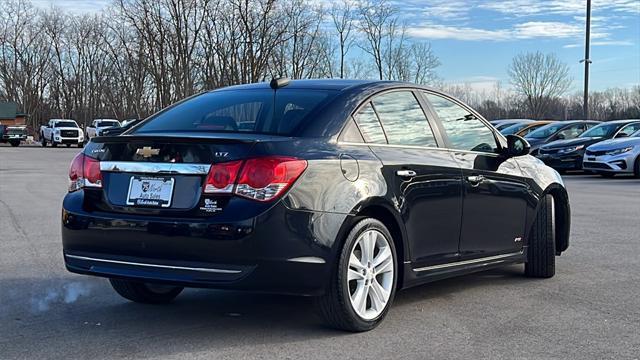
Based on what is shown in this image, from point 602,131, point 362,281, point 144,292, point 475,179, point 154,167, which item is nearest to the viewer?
point 154,167

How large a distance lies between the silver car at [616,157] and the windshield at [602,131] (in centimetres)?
219

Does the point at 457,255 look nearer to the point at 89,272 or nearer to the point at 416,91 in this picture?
the point at 416,91

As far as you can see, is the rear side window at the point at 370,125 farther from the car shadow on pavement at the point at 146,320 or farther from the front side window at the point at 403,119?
the car shadow on pavement at the point at 146,320

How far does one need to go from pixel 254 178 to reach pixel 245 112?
0.99 meters

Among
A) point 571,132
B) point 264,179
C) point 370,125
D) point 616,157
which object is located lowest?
point 616,157

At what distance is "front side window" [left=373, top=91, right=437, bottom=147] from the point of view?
5.12m

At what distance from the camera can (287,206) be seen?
4180mm

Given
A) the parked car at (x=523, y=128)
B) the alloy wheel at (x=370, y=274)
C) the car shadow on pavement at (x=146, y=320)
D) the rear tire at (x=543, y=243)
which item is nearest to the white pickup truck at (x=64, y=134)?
the parked car at (x=523, y=128)

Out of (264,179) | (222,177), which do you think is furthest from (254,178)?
(222,177)

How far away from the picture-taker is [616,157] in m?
19.0

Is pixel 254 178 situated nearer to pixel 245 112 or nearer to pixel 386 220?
pixel 245 112

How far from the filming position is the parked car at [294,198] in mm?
4191

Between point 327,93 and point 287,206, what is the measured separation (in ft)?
3.75

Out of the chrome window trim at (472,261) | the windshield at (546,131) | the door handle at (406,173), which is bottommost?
the chrome window trim at (472,261)
